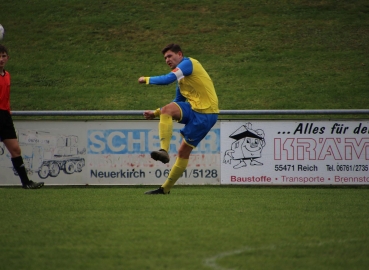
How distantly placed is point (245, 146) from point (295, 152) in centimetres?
90

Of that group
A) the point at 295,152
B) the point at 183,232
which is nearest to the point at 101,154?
the point at 295,152

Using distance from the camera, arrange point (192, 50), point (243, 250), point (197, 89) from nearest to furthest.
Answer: point (243, 250)
point (197, 89)
point (192, 50)

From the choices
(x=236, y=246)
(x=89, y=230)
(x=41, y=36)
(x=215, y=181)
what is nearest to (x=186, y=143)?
(x=215, y=181)

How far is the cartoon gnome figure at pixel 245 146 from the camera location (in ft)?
39.5

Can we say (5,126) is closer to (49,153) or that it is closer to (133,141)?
(49,153)

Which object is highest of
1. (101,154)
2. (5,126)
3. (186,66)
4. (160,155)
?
(186,66)

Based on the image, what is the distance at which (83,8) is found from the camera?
3175cm

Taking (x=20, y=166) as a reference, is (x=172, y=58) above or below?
above

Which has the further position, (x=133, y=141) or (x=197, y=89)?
(x=133, y=141)

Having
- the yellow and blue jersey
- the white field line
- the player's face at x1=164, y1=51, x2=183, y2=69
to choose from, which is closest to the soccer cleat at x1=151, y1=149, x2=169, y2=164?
the yellow and blue jersey

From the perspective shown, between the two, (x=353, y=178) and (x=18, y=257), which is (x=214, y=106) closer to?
(x=353, y=178)

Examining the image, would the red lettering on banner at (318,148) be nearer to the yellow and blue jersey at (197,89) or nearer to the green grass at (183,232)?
the green grass at (183,232)

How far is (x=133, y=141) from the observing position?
40.0ft

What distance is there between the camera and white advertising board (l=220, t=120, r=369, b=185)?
11961 millimetres
